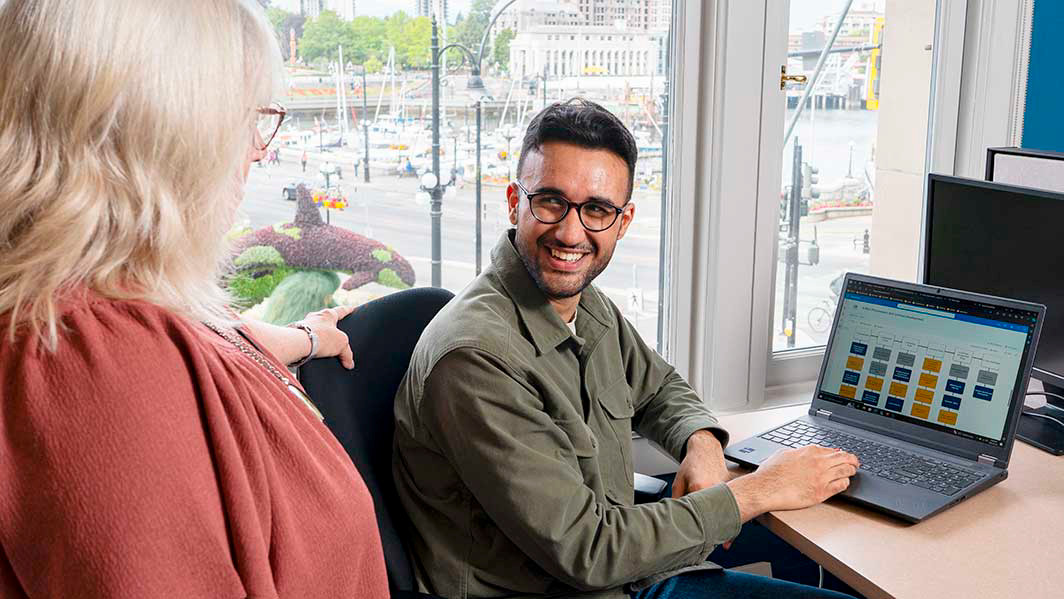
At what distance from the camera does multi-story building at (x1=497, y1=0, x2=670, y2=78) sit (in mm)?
2146

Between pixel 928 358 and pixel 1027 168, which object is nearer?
pixel 928 358

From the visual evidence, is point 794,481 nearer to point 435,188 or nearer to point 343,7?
point 435,188

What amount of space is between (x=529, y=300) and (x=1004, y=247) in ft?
3.23

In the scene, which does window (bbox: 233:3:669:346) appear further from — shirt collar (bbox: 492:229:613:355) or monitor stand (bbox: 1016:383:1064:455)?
monitor stand (bbox: 1016:383:1064:455)

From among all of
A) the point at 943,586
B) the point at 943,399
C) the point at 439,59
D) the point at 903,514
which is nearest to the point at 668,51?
the point at 439,59

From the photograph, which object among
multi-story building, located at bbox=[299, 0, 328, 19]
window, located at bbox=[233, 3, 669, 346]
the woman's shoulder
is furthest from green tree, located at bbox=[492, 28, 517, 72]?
the woman's shoulder

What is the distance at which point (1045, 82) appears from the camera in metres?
2.57

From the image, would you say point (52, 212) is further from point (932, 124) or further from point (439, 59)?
point (932, 124)

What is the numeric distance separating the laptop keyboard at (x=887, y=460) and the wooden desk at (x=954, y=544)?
1.7 inches

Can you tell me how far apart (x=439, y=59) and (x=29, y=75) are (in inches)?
52.4

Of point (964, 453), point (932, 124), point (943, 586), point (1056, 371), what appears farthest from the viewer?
point (932, 124)

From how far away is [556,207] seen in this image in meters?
1.57

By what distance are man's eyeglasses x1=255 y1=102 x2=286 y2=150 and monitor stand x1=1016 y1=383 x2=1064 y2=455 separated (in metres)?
1.43

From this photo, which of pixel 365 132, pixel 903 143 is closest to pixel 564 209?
pixel 365 132
